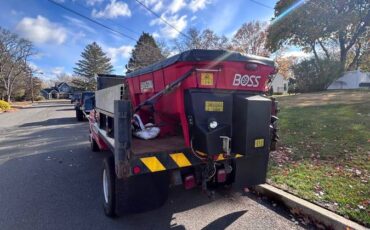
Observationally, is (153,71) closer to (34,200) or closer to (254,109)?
(254,109)

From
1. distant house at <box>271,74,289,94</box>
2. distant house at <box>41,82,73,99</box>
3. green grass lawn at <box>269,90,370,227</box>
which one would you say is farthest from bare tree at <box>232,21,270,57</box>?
distant house at <box>41,82,73,99</box>

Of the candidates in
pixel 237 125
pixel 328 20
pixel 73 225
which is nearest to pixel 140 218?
pixel 73 225

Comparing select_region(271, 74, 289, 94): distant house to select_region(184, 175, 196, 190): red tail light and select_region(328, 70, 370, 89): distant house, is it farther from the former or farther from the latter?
select_region(184, 175, 196, 190): red tail light

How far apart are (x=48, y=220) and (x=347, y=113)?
9.46 m

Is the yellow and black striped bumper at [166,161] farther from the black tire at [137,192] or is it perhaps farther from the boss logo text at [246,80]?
the boss logo text at [246,80]

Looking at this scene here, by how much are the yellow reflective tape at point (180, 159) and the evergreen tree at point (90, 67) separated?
62291mm

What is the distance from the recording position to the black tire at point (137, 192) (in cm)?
300

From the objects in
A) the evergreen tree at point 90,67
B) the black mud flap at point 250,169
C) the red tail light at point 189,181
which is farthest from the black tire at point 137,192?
the evergreen tree at point 90,67

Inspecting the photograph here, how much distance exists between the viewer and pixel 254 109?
2770 mm

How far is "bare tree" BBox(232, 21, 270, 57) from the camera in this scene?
38.0 metres

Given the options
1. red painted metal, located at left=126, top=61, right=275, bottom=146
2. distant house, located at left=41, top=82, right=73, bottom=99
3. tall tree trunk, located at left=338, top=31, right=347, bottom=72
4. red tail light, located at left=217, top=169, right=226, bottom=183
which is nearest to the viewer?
red painted metal, located at left=126, top=61, right=275, bottom=146

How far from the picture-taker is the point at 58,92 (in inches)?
3538

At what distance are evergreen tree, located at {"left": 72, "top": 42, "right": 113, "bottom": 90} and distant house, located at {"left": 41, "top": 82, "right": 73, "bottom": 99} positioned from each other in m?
26.1

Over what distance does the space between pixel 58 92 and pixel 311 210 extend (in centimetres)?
9829
